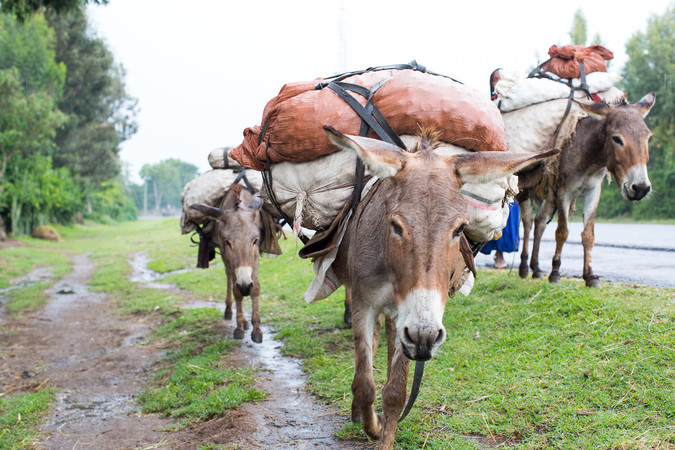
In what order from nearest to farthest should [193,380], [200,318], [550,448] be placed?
[550,448] < [193,380] < [200,318]

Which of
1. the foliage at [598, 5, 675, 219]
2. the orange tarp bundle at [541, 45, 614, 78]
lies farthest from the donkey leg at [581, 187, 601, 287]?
the foliage at [598, 5, 675, 219]

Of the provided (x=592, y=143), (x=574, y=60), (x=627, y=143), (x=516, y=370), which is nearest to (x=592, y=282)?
(x=627, y=143)

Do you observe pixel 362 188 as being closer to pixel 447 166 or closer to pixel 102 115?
pixel 447 166

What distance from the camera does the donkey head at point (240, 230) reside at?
645 cm

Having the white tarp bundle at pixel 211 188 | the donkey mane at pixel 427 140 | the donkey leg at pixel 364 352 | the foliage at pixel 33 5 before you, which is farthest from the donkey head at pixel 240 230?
the foliage at pixel 33 5

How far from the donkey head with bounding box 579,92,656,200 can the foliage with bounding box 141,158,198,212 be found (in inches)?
5310

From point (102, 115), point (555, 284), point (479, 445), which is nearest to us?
point (479, 445)

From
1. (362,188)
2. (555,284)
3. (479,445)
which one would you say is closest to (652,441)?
(479,445)

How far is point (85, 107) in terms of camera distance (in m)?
32.4

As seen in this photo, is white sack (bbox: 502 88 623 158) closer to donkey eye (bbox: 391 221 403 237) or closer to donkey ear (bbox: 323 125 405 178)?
donkey ear (bbox: 323 125 405 178)

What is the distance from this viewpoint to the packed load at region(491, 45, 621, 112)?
6.09m

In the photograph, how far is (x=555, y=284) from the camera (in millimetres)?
5984

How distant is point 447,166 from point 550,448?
194 centimetres

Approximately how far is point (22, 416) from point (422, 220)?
453 cm
